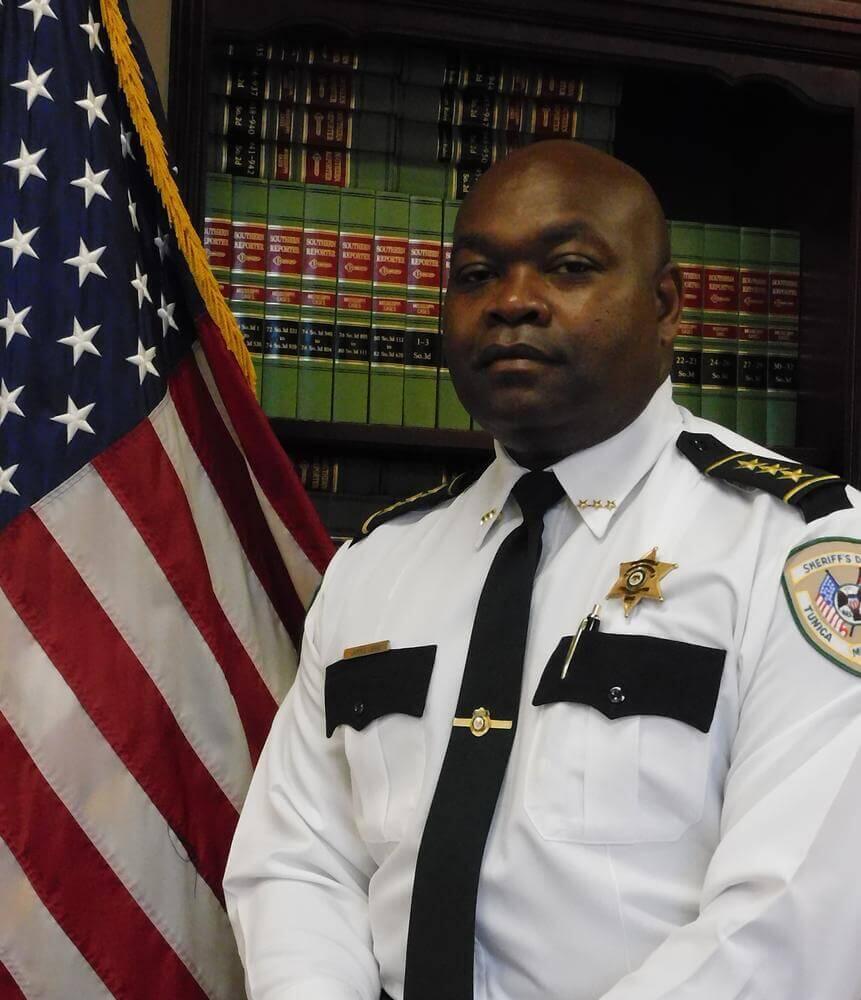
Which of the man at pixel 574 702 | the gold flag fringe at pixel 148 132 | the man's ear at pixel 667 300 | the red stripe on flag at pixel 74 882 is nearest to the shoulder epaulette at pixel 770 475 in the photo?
the man at pixel 574 702

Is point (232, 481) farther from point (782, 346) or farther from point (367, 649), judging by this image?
point (782, 346)

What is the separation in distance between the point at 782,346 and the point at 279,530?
0.88 metres

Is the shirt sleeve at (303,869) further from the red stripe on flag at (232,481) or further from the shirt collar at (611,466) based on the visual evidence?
the shirt collar at (611,466)

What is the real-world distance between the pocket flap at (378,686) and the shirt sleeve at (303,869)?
0.06 m

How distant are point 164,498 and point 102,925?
525mm

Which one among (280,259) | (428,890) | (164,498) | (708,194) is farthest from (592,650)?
(708,194)

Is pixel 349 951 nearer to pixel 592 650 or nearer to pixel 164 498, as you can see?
pixel 592 650

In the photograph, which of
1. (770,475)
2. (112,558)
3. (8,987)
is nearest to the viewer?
(770,475)

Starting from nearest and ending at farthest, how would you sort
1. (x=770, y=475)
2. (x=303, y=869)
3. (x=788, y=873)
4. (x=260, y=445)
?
(x=788, y=873) → (x=770, y=475) → (x=303, y=869) → (x=260, y=445)

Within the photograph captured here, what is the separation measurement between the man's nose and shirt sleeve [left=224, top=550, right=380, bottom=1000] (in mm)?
433

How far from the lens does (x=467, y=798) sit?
1264mm

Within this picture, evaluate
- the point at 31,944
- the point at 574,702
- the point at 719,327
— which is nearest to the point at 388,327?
the point at 719,327

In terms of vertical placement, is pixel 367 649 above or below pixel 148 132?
below

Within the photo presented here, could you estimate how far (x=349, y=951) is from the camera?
1342 mm
